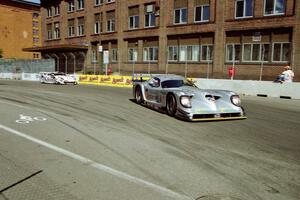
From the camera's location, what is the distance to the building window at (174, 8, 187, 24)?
32375 millimetres

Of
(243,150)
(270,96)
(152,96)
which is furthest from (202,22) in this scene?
(243,150)

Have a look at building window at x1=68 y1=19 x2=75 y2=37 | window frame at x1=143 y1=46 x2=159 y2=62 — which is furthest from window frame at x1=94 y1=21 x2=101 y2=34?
window frame at x1=143 y1=46 x2=159 y2=62

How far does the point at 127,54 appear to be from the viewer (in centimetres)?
3881

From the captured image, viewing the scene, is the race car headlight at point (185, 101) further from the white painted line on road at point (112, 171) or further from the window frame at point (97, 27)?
the window frame at point (97, 27)

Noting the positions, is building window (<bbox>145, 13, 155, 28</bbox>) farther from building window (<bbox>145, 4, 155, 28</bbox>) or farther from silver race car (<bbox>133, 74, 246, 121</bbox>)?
silver race car (<bbox>133, 74, 246, 121</bbox>)

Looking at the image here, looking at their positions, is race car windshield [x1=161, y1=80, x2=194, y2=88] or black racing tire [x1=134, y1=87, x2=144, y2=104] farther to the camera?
black racing tire [x1=134, y1=87, x2=144, y2=104]

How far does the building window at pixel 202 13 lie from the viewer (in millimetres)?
30375

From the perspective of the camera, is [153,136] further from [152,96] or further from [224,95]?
[152,96]

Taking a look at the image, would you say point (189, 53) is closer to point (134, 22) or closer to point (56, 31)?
point (134, 22)

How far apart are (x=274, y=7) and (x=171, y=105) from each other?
1996cm

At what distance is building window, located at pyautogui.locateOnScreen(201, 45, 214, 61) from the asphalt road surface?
68.6 ft

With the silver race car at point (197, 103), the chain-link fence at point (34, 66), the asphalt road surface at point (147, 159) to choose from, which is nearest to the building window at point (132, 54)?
the chain-link fence at point (34, 66)

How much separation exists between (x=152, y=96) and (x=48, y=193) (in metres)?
7.84

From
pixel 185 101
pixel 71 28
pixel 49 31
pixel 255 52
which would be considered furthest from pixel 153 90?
pixel 49 31
